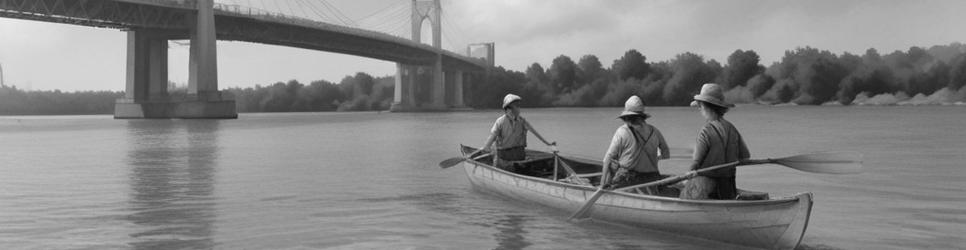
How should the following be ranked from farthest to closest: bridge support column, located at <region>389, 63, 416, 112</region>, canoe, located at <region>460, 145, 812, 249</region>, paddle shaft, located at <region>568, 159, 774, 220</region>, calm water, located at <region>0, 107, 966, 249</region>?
bridge support column, located at <region>389, 63, 416, 112</region>, calm water, located at <region>0, 107, 966, 249</region>, paddle shaft, located at <region>568, 159, 774, 220</region>, canoe, located at <region>460, 145, 812, 249</region>

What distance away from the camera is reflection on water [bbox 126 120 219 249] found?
37.1ft

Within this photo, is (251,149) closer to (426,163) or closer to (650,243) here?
(426,163)

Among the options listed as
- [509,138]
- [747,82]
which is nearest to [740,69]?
[747,82]

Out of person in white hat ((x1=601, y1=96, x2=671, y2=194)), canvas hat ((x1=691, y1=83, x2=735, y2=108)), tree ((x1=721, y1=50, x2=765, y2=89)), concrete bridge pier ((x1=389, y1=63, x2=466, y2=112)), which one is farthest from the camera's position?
tree ((x1=721, y1=50, x2=765, y2=89))

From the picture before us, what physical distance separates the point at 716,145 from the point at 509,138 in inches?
234

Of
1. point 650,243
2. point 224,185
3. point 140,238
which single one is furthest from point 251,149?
point 650,243

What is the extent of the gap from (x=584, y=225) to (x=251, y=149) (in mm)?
23204

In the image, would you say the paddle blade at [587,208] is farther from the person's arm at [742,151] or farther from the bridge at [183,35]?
the bridge at [183,35]

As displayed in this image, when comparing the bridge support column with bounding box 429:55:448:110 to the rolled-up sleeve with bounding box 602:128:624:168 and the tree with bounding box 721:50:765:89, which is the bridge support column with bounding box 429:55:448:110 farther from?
the rolled-up sleeve with bounding box 602:128:624:168

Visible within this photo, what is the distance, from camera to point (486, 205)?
14352 millimetres

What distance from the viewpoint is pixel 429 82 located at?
11900 centimetres

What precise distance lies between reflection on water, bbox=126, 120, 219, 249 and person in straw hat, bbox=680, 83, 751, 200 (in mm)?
5973

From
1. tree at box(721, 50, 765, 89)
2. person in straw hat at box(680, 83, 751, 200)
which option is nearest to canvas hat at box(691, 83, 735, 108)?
person in straw hat at box(680, 83, 751, 200)

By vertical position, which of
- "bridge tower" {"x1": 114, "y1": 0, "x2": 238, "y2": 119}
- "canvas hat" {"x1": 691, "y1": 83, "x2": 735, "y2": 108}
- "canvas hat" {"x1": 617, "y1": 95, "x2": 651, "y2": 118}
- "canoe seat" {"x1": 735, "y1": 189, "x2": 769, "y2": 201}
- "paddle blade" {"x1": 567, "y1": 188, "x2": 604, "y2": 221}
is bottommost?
"paddle blade" {"x1": 567, "y1": 188, "x2": 604, "y2": 221}
